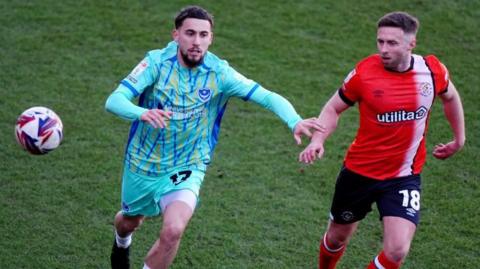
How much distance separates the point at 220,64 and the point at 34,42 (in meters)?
5.48

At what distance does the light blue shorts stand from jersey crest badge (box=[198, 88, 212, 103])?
1.97 ft

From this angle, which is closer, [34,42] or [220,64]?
[220,64]

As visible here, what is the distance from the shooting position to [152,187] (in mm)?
6266

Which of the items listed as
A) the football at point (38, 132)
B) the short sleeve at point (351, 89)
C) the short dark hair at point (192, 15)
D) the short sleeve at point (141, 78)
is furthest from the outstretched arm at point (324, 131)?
the football at point (38, 132)

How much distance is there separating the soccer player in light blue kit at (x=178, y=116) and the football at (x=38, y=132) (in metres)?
0.62

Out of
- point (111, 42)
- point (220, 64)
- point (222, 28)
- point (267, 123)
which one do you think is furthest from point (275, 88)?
point (220, 64)

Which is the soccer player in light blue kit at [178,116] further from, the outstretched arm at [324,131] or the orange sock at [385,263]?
the orange sock at [385,263]

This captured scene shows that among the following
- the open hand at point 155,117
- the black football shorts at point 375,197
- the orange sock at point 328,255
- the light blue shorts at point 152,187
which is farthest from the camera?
the orange sock at point 328,255

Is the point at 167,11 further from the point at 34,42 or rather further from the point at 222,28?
the point at 34,42

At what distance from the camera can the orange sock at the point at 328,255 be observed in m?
6.57

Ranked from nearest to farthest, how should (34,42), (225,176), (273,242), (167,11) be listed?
(273,242) < (225,176) < (34,42) < (167,11)

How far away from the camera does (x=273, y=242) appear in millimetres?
7289

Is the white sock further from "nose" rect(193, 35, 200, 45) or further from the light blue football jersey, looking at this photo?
"nose" rect(193, 35, 200, 45)

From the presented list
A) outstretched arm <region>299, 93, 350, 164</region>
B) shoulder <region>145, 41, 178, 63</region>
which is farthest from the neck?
shoulder <region>145, 41, 178, 63</region>
